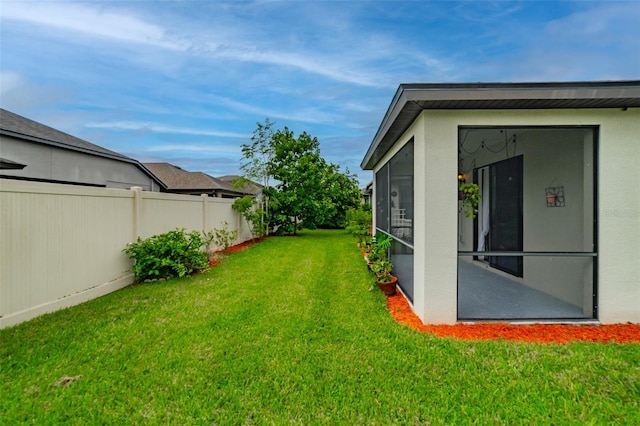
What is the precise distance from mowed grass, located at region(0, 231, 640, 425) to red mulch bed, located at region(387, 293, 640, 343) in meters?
0.22

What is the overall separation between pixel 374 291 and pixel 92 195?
5.30 m

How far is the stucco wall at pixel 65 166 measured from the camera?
8.38 meters

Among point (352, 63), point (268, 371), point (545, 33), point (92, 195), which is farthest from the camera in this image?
point (352, 63)

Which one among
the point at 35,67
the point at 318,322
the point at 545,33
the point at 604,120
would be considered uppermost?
the point at 545,33

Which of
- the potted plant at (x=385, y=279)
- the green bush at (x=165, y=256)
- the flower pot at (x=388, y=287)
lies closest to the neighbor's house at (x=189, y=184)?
the green bush at (x=165, y=256)

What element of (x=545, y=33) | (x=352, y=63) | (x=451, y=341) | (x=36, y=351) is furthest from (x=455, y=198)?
(x=352, y=63)

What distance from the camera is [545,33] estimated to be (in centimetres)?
776

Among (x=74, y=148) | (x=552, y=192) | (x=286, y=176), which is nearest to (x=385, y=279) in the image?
(x=552, y=192)

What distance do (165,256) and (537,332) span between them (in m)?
6.77

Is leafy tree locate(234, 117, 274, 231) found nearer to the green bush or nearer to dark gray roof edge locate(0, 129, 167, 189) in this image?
dark gray roof edge locate(0, 129, 167, 189)

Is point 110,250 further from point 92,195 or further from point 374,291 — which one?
point 374,291

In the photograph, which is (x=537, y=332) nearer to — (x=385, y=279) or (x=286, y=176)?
(x=385, y=279)

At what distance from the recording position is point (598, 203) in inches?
156

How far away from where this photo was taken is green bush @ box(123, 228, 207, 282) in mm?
6250
